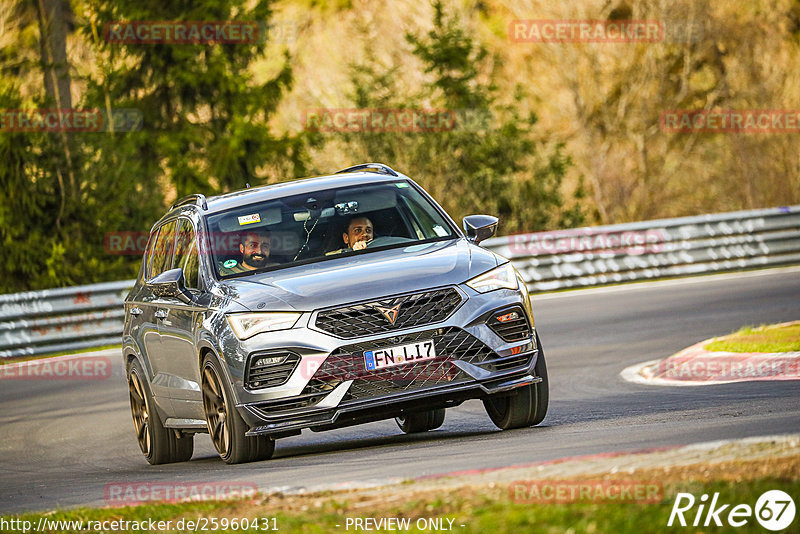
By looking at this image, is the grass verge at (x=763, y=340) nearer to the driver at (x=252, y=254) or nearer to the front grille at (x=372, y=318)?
the front grille at (x=372, y=318)

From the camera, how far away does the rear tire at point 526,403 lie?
900 cm

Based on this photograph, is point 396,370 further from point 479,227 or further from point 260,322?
point 479,227

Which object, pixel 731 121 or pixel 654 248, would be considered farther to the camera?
pixel 731 121

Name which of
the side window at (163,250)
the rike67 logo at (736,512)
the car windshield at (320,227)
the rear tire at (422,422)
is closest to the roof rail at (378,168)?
the car windshield at (320,227)

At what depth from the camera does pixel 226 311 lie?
8.57 metres

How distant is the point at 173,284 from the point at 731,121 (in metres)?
27.7

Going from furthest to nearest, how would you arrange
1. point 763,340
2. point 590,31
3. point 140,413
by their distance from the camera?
1. point 590,31
2. point 763,340
3. point 140,413

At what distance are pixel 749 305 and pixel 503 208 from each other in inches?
579

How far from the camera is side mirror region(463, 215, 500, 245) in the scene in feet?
31.7

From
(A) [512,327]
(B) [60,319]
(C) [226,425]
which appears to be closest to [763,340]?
(A) [512,327]

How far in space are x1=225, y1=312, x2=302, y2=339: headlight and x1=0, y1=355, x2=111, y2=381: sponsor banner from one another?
8.83 m

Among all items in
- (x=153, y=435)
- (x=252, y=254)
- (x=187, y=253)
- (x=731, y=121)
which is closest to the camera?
(x=252, y=254)

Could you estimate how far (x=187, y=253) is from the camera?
10023 millimetres

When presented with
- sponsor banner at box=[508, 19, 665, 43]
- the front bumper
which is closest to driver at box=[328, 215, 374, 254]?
the front bumper
